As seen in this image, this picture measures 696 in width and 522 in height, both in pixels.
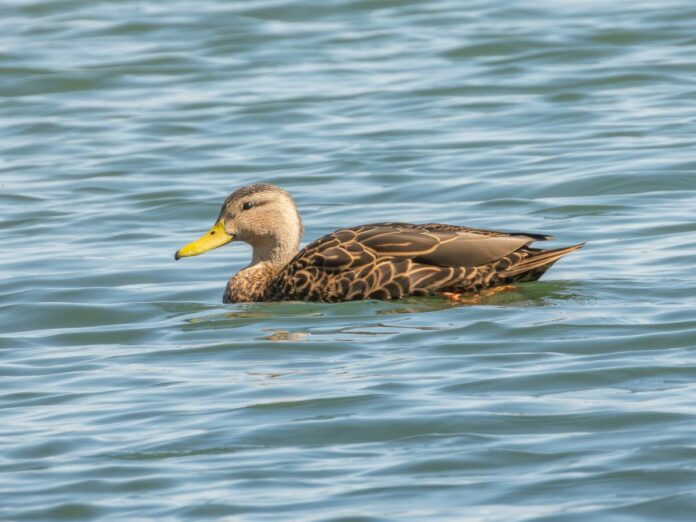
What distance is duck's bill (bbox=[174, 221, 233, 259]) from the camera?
38.2ft

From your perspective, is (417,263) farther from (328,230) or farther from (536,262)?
(328,230)

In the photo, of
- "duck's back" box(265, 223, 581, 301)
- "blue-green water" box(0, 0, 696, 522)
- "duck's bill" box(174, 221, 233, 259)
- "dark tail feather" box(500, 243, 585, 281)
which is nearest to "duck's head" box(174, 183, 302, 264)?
"duck's bill" box(174, 221, 233, 259)

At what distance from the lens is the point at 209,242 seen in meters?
11.7

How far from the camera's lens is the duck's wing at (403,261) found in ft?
35.5

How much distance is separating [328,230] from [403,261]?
2.94 m

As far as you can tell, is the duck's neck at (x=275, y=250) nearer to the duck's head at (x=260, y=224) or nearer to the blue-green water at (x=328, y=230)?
the duck's head at (x=260, y=224)

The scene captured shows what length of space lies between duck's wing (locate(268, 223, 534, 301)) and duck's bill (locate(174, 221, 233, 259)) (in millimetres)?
963

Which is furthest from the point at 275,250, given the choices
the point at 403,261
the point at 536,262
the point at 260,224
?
the point at 536,262

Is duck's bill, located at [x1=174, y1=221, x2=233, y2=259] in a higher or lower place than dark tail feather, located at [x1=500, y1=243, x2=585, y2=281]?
higher

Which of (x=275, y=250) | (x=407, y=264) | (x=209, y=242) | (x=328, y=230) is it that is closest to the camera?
(x=407, y=264)

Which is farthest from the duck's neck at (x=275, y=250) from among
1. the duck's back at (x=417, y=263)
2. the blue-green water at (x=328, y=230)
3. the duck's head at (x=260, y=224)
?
the duck's back at (x=417, y=263)

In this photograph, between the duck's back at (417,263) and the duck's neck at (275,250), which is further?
the duck's neck at (275,250)

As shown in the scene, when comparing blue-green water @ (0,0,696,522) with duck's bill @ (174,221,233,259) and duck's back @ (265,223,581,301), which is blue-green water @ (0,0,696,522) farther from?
duck's bill @ (174,221,233,259)

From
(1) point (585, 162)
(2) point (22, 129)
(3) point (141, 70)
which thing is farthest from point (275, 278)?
(3) point (141, 70)
